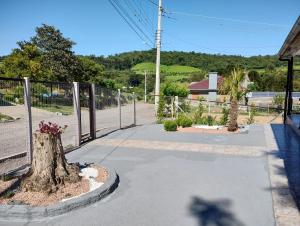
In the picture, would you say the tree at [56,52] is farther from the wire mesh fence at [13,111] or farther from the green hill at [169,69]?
the green hill at [169,69]

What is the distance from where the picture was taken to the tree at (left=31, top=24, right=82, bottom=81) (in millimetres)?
36656

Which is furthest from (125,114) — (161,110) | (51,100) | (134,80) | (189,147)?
(134,80)

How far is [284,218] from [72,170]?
3.61 m

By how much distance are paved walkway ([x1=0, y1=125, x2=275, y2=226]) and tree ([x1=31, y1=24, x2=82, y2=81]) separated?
28.9m

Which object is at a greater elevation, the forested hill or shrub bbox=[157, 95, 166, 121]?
the forested hill

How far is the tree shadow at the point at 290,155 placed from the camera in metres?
5.73

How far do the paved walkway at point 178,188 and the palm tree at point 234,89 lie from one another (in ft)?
8.63

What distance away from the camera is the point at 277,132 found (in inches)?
475

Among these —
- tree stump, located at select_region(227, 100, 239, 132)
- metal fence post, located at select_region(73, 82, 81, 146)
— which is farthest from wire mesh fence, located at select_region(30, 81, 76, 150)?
tree stump, located at select_region(227, 100, 239, 132)

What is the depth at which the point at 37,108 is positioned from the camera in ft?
26.6

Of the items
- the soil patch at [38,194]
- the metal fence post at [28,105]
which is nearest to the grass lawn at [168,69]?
the metal fence post at [28,105]

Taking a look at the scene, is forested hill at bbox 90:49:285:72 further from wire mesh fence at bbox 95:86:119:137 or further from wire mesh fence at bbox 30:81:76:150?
wire mesh fence at bbox 30:81:76:150

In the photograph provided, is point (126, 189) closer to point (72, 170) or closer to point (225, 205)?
point (72, 170)

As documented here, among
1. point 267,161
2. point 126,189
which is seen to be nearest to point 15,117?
point 126,189
